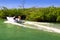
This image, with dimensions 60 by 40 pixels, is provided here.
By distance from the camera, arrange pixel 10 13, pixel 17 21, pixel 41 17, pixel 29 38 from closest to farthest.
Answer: pixel 29 38 < pixel 17 21 < pixel 41 17 < pixel 10 13

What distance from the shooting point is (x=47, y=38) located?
57.9ft

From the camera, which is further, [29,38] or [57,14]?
[57,14]

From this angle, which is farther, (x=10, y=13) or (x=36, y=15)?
(x=10, y=13)

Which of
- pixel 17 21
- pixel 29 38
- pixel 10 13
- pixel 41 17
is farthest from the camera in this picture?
pixel 10 13

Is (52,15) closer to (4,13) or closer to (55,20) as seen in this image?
(55,20)

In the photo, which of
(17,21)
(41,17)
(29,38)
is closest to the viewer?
(29,38)

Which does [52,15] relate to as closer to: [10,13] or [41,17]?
[41,17]

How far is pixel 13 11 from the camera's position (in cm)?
4762

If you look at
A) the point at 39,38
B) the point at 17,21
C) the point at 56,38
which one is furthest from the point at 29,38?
the point at 17,21

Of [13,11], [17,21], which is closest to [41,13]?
[17,21]

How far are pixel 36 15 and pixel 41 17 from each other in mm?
1404

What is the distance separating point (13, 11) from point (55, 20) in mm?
14694

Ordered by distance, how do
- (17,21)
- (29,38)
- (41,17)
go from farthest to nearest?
(41,17) < (17,21) < (29,38)

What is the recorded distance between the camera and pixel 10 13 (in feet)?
155
